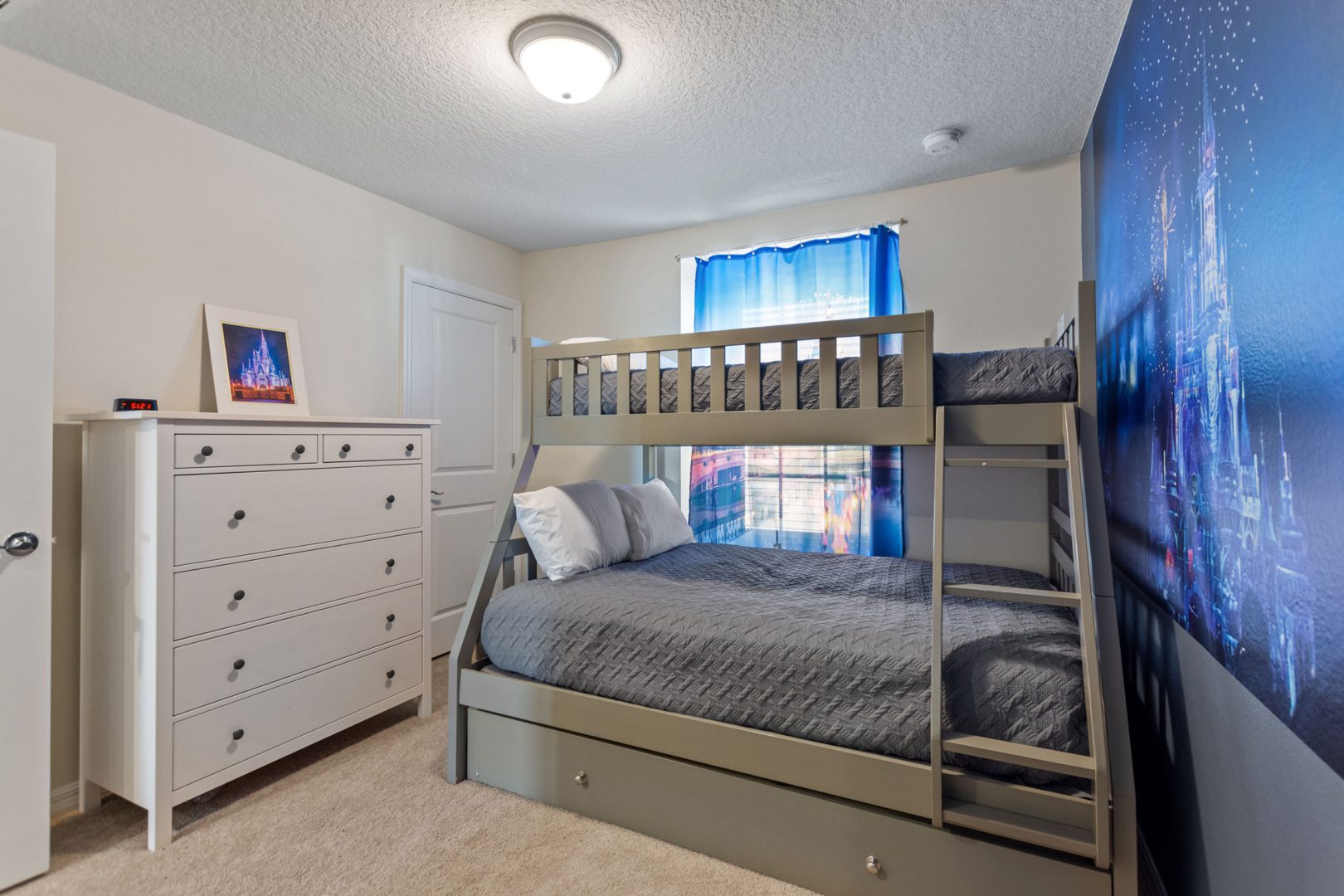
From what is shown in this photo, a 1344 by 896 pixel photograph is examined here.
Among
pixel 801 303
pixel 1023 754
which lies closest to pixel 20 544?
pixel 1023 754

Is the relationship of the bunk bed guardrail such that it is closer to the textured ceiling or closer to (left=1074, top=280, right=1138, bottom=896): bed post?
(left=1074, top=280, right=1138, bottom=896): bed post

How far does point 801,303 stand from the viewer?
3318 mm

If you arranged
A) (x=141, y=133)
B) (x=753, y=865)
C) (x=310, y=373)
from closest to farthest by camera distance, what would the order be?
(x=753, y=865), (x=141, y=133), (x=310, y=373)

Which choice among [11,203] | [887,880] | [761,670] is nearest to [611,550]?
[761,670]

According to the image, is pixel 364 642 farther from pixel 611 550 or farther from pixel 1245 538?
pixel 1245 538

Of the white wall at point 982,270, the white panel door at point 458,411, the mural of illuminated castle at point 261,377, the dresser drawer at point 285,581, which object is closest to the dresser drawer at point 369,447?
the dresser drawer at point 285,581

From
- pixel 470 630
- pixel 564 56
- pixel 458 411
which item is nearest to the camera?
pixel 564 56

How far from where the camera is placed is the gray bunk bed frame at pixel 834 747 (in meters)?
1.47

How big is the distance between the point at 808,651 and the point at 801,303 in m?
2.05

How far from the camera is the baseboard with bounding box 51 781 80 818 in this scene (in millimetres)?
2064

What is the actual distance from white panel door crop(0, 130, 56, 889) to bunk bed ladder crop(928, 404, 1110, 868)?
2360 mm

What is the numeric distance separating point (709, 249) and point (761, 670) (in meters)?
2.48

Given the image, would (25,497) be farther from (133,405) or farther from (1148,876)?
(1148,876)

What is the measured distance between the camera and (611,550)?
8.61 ft
